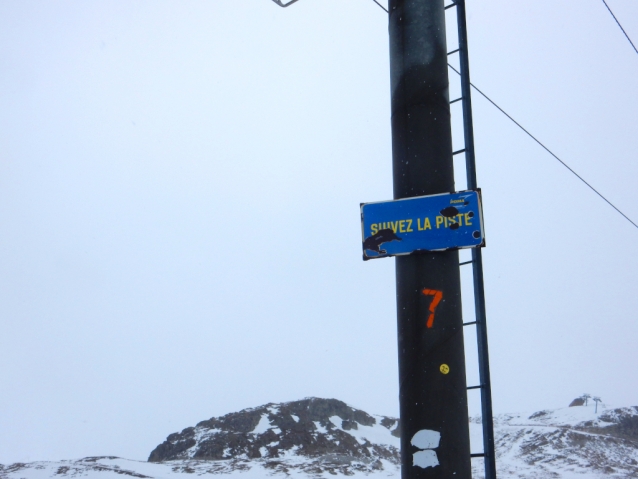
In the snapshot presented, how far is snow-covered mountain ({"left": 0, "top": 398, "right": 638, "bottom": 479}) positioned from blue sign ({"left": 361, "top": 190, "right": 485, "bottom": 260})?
30625 millimetres

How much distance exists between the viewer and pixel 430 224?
3.02 metres

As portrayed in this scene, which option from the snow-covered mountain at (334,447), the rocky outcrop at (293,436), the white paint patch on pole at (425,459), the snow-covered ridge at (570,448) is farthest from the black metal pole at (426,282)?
the rocky outcrop at (293,436)

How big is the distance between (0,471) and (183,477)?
31.7ft

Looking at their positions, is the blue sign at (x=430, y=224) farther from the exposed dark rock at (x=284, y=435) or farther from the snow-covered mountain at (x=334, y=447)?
the exposed dark rock at (x=284, y=435)

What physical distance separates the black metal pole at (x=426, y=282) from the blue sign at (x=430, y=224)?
59 mm

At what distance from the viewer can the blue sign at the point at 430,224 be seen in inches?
117

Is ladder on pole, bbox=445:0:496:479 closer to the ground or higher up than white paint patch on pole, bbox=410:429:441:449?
higher up

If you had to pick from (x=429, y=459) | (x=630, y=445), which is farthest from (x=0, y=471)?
(x=630, y=445)

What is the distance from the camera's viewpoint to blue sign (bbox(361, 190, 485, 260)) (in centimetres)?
298

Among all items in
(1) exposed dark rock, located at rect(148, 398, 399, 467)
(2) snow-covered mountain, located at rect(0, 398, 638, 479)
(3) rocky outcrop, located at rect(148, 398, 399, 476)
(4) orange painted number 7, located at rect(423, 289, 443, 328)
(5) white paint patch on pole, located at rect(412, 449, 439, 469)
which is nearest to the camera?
(5) white paint patch on pole, located at rect(412, 449, 439, 469)

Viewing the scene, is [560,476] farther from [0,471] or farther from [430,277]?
[430,277]

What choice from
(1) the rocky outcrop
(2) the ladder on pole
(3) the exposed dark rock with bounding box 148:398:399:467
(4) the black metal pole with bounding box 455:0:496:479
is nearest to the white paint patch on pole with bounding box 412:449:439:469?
(2) the ladder on pole

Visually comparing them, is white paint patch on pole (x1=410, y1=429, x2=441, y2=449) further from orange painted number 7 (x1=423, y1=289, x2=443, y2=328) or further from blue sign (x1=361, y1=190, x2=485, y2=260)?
blue sign (x1=361, y1=190, x2=485, y2=260)

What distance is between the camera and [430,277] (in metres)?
2.93
